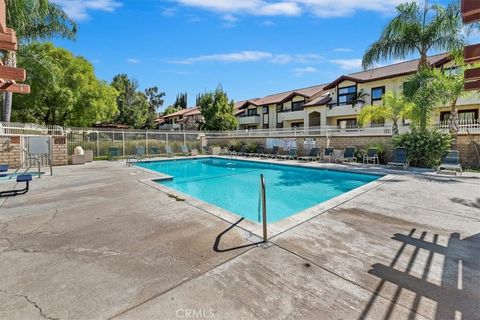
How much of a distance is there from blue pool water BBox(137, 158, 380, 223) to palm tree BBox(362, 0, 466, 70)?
29.0 ft

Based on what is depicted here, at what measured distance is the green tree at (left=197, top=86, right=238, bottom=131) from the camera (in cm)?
2989

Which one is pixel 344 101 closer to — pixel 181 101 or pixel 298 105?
pixel 298 105

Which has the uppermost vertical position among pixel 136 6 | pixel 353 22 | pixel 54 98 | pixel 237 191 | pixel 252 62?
pixel 252 62

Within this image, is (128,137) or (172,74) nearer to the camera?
(128,137)

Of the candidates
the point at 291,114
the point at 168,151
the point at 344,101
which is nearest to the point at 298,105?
the point at 291,114

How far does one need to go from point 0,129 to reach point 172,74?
2567cm

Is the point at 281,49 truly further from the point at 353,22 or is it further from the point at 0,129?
the point at 0,129

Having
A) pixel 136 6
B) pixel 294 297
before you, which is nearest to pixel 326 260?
pixel 294 297

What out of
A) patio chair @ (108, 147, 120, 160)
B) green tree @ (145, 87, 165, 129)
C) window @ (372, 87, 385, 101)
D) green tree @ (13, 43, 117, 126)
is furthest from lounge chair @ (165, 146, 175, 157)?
green tree @ (145, 87, 165, 129)

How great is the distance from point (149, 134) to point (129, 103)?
81.9ft

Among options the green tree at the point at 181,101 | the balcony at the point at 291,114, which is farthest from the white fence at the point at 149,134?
the green tree at the point at 181,101

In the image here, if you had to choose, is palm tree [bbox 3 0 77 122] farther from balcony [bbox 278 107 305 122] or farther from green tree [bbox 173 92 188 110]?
green tree [bbox 173 92 188 110]

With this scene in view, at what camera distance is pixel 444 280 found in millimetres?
2859

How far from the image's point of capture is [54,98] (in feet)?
66.0
